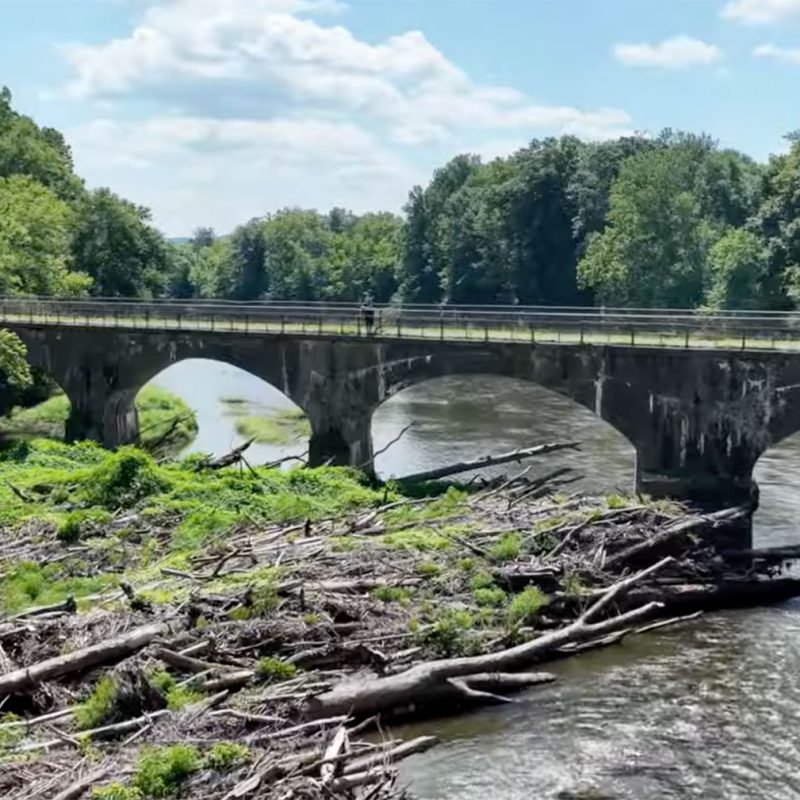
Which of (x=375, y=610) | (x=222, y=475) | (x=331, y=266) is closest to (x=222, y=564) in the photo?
(x=375, y=610)

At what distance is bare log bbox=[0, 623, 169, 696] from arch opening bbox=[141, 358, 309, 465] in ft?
69.5

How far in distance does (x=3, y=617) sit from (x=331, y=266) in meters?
108

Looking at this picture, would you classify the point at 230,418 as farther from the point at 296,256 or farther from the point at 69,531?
the point at 296,256

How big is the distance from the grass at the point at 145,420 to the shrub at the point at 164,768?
3238 cm

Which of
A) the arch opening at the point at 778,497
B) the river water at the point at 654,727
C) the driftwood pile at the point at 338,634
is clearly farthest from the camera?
the arch opening at the point at 778,497

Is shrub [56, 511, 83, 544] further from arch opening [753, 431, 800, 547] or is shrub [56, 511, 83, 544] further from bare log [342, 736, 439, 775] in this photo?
arch opening [753, 431, 800, 547]

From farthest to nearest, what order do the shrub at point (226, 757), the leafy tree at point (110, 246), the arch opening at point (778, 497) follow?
the leafy tree at point (110, 246)
the arch opening at point (778, 497)
the shrub at point (226, 757)

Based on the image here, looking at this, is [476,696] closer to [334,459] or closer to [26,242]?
[334,459]

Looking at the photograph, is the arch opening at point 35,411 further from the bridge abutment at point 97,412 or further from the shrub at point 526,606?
the shrub at point 526,606

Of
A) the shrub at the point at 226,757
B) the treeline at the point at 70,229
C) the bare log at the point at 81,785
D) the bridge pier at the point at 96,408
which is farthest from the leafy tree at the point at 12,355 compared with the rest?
the bare log at the point at 81,785

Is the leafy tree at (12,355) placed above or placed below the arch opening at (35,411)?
above

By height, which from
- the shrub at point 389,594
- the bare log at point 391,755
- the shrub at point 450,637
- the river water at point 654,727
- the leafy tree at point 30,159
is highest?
the leafy tree at point 30,159

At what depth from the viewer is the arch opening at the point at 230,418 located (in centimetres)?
4991

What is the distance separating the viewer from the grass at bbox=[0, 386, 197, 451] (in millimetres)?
50500
